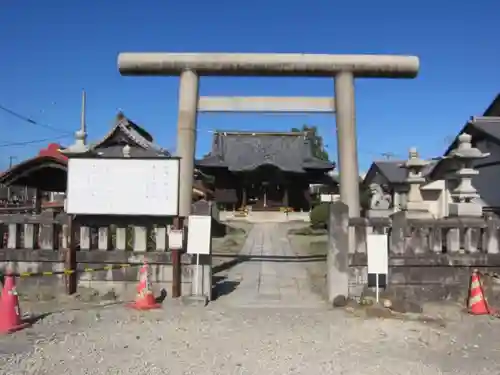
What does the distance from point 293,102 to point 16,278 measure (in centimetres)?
642

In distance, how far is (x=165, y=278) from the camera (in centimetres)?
802

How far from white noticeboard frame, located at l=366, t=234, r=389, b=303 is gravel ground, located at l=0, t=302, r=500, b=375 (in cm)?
95

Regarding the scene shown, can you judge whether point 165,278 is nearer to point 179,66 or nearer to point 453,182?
point 179,66

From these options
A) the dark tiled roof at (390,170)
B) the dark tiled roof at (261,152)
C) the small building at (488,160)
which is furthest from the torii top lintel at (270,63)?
the dark tiled roof at (261,152)

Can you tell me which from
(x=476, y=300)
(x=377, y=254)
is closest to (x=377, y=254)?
(x=377, y=254)

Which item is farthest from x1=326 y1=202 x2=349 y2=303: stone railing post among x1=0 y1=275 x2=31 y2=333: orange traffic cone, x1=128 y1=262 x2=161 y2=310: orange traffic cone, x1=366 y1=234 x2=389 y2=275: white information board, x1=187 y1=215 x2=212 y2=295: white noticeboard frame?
x1=0 y1=275 x2=31 y2=333: orange traffic cone

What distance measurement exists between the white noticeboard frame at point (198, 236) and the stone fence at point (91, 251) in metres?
0.18

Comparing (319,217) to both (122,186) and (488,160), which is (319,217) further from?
(122,186)

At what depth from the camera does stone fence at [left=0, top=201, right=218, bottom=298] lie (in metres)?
8.02

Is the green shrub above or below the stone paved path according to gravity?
above

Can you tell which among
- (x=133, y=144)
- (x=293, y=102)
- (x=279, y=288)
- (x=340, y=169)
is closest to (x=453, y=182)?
(x=340, y=169)

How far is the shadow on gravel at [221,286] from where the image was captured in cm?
842

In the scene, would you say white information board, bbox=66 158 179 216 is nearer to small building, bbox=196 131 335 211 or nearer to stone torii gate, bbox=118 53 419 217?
stone torii gate, bbox=118 53 419 217

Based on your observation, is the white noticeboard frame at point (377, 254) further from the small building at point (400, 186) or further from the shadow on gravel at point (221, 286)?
the small building at point (400, 186)
